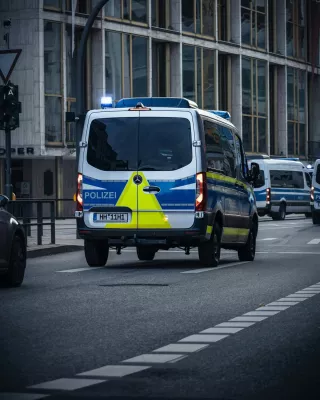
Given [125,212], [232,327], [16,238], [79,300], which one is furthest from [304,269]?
[232,327]

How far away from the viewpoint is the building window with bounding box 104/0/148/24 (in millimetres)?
58969

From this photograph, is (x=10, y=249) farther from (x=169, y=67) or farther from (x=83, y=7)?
(x=169, y=67)

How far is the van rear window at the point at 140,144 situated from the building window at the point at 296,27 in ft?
199

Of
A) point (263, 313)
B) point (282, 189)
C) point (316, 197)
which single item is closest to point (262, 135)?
point (282, 189)

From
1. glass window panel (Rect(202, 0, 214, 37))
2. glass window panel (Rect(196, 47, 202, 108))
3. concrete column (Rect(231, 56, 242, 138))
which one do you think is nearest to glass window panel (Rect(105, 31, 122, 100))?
glass window panel (Rect(196, 47, 202, 108))

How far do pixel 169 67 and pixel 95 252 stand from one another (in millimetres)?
46149

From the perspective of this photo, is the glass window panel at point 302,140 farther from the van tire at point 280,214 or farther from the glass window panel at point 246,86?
the van tire at point 280,214

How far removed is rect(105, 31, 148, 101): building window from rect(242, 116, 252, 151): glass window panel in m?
11.5

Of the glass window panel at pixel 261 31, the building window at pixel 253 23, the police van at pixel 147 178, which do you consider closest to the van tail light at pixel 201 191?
the police van at pixel 147 178

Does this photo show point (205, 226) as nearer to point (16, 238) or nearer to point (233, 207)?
point (233, 207)

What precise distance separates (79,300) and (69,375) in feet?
18.9

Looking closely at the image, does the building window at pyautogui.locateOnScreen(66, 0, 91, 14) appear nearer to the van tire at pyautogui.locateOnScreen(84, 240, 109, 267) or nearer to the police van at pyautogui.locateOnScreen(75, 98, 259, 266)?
the van tire at pyautogui.locateOnScreen(84, 240, 109, 267)

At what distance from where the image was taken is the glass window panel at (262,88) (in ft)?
245

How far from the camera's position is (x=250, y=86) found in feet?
241
